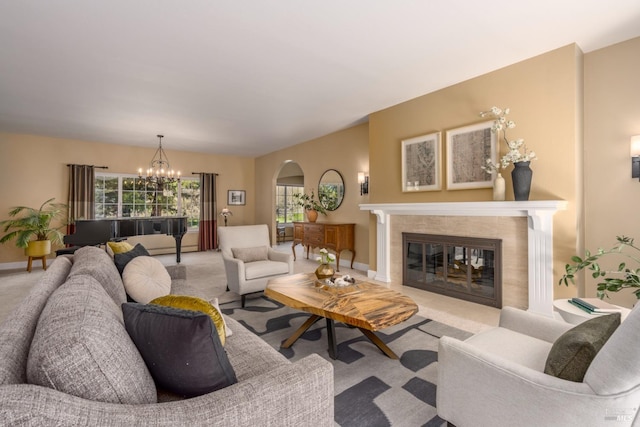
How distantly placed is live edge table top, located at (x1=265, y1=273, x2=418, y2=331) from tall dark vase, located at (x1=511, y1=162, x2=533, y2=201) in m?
1.74

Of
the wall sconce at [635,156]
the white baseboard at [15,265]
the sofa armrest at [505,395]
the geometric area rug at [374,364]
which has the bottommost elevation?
the geometric area rug at [374,364]

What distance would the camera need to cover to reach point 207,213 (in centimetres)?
793

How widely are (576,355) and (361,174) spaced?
14.8ft

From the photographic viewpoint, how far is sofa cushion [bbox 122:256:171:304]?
1.93m

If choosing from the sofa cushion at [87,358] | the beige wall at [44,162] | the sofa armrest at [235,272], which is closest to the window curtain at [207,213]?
the beige wall at [44,162]

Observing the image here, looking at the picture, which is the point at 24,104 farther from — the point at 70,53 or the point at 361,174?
the point at 361,174

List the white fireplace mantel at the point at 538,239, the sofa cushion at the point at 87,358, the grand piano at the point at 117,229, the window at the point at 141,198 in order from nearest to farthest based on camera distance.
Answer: the sofa cushion at the point at 87,358 < the white fireplace mantel at the point at 538,239 < the grand piano at the point at 117,229 < the window at the point at 141,198

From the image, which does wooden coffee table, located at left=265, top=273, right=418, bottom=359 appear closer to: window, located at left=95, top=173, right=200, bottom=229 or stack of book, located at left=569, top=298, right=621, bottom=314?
stack of book, located at left=569, top=298, right=621, bottom=314

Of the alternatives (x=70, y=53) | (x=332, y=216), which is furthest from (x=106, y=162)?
(x=332, y=216)

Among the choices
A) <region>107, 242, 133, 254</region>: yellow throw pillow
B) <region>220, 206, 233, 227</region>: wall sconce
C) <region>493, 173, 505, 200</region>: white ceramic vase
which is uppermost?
<region>493, 173, 505, 200</region>: white ceramic vase

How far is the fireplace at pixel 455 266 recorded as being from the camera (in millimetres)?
3404

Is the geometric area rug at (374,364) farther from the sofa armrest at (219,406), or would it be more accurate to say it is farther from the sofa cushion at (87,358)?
the sofa cushion at (87,358)

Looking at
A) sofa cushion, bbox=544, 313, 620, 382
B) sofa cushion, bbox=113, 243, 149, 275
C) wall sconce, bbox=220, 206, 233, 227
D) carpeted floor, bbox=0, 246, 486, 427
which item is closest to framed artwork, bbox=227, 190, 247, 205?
wall sconce, bbox=220, 206, 233, 227

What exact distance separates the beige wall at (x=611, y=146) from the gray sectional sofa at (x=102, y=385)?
3334 mm
